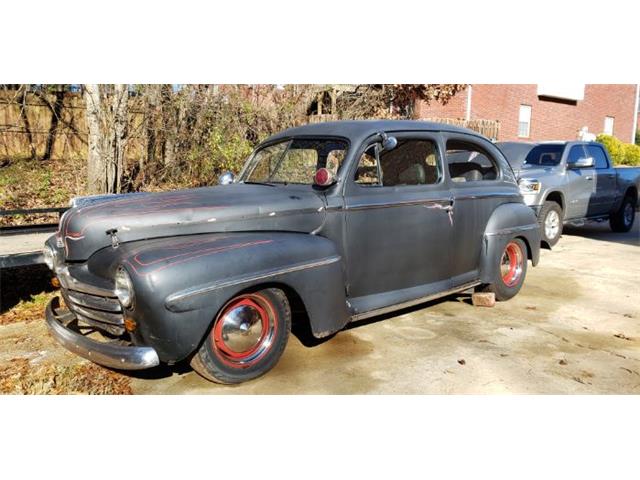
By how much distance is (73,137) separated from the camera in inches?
434

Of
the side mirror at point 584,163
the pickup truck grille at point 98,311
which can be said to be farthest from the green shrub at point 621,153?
the pickup truck grille at point 98,311

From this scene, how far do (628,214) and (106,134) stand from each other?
10.4 metres

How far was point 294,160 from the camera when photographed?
4.64 m

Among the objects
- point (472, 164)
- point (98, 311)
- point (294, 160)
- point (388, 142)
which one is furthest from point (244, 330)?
point (472, 164)

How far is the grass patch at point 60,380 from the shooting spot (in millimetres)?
3535

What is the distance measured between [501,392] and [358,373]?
1.00 metres

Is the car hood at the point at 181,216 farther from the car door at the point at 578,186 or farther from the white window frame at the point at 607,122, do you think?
the white window frame at the point at 607,122

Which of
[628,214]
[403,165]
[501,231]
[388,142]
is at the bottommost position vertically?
[628,214]

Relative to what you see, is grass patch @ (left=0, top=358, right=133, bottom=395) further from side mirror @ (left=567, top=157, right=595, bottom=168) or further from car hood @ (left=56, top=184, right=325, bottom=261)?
side mirror @ (left=567, top=157, right=595, bottom=168)

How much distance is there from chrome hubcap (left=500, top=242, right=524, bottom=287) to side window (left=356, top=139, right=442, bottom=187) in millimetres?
1525

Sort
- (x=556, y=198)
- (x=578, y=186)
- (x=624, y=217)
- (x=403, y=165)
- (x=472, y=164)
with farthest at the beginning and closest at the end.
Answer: (x=624, y=217), (x=578, y=186), (x=556, y=198), (x=472, y=164), (x=403, y=165)

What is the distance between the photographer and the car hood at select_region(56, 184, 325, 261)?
364 cm

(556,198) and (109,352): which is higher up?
(556,198)

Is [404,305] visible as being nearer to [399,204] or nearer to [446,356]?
[446,356]
